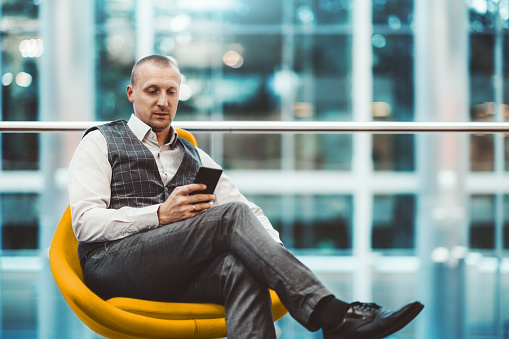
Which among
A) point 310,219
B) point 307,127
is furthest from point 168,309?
point 310,219

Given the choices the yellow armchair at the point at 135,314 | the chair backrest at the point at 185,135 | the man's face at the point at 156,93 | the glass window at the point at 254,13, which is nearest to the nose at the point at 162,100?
the man's face at the point at 156,93

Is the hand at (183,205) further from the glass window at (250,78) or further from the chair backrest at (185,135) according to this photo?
the glass window at (250,78)

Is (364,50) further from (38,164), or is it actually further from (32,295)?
(32,295)

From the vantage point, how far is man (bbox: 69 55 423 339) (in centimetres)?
138

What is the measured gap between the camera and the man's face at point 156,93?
5.74ft

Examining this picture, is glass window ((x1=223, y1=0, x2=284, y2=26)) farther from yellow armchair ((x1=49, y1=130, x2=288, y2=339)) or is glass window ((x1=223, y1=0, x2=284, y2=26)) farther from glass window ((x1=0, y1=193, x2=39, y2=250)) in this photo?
yellow armchair ((x1=49, y1=130, x2=288, y2=339))

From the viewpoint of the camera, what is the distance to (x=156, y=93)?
1770 mm

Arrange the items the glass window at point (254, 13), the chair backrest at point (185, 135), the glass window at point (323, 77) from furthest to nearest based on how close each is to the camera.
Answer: the glass window at point (323, 77) < the glass window at point (254, 13) < the chair backrest at point (185, 135)

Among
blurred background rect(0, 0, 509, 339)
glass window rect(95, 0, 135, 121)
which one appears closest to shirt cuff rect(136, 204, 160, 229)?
blurred background rect(0, 0, 509, 339)

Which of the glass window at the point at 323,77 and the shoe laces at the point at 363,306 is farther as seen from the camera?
the glass window at the point at 323,77

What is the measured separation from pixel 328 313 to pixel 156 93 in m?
0.87

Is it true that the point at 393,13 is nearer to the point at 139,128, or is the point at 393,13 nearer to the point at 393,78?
the point at 393,78

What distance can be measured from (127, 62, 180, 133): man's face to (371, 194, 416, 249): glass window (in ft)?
22.4

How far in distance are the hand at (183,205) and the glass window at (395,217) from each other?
22.9 ft
